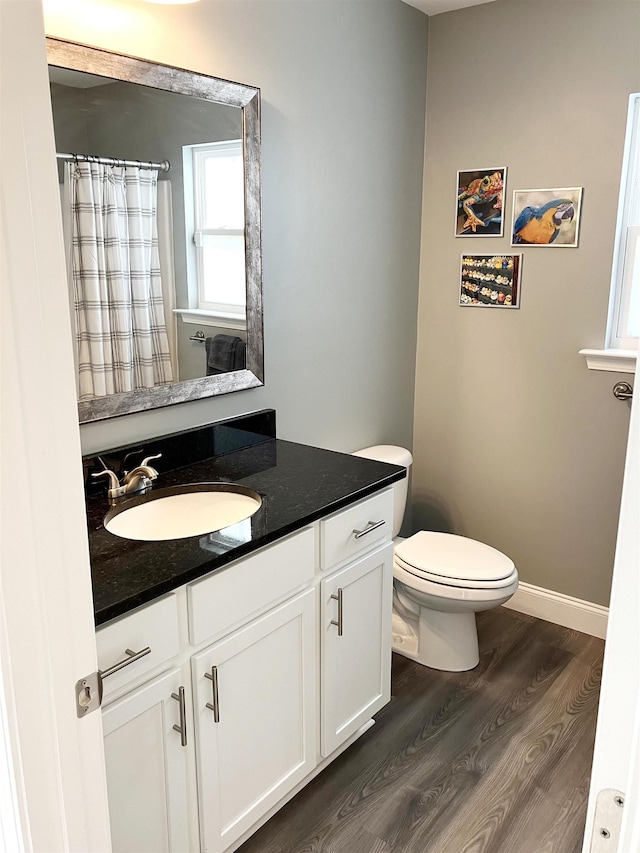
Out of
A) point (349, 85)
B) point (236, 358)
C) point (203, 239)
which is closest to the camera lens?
point (203, 239)

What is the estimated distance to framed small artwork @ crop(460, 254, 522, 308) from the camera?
9.55ft

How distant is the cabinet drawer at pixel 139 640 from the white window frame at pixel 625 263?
6.14 feet

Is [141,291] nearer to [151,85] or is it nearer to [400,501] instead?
[151,85]

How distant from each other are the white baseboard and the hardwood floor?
0.45 ft

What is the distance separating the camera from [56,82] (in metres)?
1.75

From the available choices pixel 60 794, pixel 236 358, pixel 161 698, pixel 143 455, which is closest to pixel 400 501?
pixel 236 358

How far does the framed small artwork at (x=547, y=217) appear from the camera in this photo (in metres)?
2.71

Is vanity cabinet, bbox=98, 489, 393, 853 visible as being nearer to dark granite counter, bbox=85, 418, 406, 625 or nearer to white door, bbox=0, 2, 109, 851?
dark granite counter, bbox=85, 418, 406, 625

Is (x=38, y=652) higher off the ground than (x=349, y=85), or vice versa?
(x=349, y=85)

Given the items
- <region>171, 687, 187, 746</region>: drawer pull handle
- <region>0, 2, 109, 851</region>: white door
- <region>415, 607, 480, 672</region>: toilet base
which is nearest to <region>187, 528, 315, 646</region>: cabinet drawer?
<region>171, 687, 187, 746</region>: drawer pull handle

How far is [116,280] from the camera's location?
1972 millimetres

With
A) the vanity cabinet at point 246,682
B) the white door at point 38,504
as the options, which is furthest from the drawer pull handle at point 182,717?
Result: the white door at point 38,504

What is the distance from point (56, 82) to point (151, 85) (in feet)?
0.93

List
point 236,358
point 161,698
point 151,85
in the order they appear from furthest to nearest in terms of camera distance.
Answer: point 236,358
point 151,85
point 161,698
